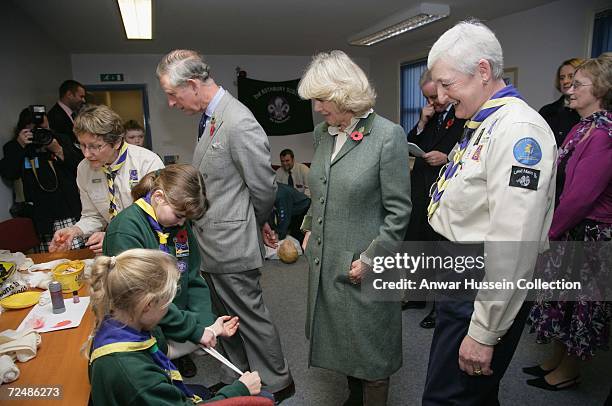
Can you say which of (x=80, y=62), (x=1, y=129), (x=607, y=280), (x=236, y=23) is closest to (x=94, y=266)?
(x=607, y=280)

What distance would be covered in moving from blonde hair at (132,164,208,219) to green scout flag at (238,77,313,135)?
236 inches

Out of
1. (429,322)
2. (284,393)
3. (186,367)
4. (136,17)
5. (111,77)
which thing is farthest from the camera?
(111,77)

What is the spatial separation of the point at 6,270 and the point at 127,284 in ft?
3.64

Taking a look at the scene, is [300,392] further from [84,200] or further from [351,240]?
[84,200]

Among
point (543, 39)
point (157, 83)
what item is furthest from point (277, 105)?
point (543, 39)

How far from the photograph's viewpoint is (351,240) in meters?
1.62

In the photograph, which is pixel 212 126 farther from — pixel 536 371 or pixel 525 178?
pixel 536 371

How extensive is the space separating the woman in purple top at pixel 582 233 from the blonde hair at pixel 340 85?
112 cm

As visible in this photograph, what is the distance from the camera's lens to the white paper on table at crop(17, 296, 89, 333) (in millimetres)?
1465

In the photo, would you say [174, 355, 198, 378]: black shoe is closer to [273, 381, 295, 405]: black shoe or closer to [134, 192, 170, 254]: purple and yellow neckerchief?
[273, 381, 295, 405]: black shoe

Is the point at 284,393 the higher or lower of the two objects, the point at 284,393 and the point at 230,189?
the lower

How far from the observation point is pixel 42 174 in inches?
121

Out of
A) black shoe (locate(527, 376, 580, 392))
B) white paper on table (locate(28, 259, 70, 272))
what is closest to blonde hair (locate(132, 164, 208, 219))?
white paper on table (locate(28, 259, 70, 272))

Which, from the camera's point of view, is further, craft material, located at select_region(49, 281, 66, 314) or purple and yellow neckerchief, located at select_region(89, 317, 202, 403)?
craft material, located at select_region(49, 281, 66, 314)
